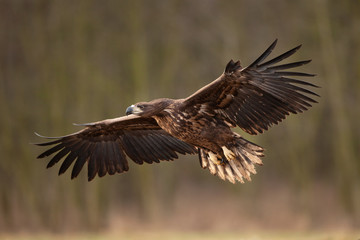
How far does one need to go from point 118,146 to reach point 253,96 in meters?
2.06

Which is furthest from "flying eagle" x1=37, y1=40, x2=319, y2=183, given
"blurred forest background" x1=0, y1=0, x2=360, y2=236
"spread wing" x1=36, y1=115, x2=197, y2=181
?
"blurred forest background" x1=0, y1=0, x2=360, y2=236

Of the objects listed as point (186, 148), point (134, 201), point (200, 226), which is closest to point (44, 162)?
point (134, 201)

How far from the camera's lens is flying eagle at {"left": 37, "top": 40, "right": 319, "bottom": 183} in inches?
222

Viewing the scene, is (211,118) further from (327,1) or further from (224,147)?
(327,1)

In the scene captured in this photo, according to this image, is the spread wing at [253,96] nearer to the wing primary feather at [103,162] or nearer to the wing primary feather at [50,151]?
the wing primary feather at [103,162]

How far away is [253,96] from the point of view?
5840 millimetres

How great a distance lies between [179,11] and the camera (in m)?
12.7

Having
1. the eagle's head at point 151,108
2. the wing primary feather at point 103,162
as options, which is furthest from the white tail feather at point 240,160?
the wing primary feather at point 103,162

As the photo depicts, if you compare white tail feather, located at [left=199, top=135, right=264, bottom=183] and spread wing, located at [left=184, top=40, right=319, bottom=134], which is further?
white tail feather, located at [left=199, top=135, right=264, bottom=183]

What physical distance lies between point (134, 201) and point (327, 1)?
6.20 meters

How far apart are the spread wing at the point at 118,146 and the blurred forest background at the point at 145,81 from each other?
4439mm

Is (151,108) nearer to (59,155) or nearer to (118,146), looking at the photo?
(118,146)

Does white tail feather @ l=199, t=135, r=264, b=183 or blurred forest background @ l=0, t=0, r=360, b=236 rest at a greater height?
blurred forest background @ l=0, t=0, r=360, b=236

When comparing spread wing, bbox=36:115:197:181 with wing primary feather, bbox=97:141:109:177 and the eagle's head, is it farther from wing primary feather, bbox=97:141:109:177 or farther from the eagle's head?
the eagle's head
